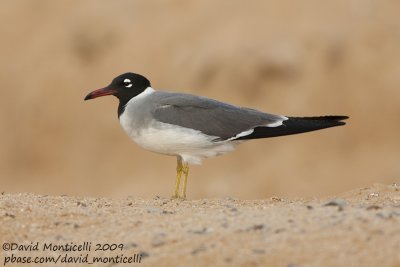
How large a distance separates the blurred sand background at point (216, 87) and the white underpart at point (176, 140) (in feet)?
37.7

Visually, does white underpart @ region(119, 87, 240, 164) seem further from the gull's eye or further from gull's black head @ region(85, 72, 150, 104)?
the gull's eye

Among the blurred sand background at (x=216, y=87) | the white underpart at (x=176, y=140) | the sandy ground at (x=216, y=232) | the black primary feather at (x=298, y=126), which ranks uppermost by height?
the blurred sand background at (x=216, y=87)

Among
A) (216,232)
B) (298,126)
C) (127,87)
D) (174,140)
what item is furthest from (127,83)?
(216,232)

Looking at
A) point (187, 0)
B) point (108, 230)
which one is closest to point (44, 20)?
point (187, 0)

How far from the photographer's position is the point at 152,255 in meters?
7.56

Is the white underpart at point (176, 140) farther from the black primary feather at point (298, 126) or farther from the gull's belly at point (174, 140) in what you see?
the black primary feather at point (298, 126)

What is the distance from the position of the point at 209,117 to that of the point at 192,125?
260 millimetres

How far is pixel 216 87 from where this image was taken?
2569 centimetres

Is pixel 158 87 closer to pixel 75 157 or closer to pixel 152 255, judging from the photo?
pixel 75 157

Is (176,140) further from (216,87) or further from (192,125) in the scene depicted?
(216,87)

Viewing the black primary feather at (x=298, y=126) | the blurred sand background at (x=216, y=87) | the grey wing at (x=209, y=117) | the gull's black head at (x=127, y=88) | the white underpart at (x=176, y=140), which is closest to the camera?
the white underpart at (x=176, y=140)

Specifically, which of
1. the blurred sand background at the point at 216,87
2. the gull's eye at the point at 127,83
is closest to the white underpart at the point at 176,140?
the gull's eye at the point at 127,83

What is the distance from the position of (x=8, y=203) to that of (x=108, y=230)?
1.57 m

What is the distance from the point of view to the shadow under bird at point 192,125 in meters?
11.2
